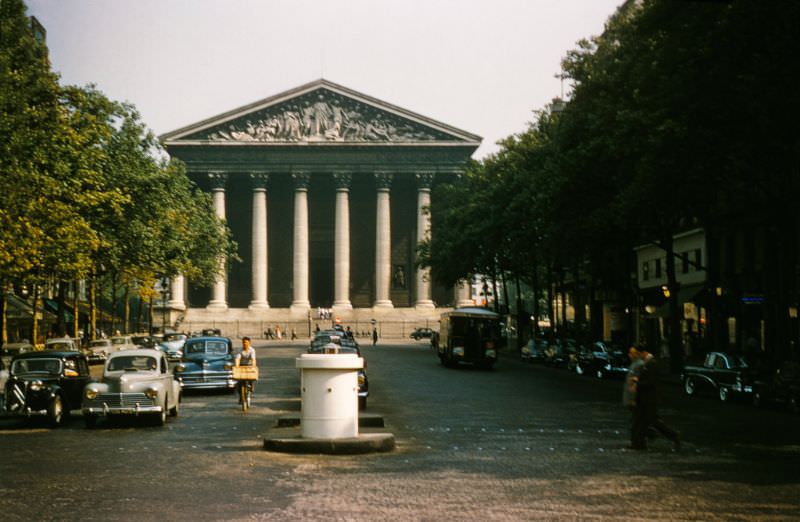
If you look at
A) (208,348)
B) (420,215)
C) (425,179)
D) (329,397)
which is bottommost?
(329,397)

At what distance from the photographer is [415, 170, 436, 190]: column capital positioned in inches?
4183

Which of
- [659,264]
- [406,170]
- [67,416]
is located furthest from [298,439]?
[406,170]

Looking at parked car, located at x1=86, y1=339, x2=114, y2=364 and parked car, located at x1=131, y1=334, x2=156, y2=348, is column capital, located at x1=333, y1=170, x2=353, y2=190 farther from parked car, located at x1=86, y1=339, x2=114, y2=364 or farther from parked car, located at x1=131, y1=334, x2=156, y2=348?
parked car, located at x1=86, y1=339, x2=114, y2=364

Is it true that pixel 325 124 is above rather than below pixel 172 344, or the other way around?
above

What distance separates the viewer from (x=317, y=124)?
10494 centimetres

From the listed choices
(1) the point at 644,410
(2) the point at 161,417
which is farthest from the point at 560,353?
(1) the point at 644,410

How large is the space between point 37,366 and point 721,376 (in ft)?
63.4

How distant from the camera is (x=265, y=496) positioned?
13031 mm

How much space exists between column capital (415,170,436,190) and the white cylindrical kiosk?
87897 millimetres

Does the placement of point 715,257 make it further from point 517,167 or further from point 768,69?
point 768,69

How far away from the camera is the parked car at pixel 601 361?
1725 inches

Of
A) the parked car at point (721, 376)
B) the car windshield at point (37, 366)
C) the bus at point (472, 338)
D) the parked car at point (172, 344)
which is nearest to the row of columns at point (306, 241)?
the parked car at point (172, 344)

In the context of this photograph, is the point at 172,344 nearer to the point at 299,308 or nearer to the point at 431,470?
the point at 299,308

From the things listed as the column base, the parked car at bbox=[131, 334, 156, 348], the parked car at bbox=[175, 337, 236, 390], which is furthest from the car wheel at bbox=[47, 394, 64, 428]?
the column base
